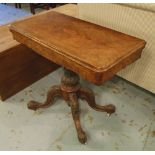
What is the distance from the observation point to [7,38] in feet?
4.14

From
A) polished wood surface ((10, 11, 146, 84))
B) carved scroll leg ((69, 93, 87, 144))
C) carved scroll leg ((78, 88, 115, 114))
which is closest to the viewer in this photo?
polished wood surface ((10, 11, 146, 84))

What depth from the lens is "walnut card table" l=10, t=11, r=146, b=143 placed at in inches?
29.9

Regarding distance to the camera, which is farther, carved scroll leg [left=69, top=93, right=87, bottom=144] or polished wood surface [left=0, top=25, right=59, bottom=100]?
polished wood surface [left=0, top=25, right=59, bottom=100]

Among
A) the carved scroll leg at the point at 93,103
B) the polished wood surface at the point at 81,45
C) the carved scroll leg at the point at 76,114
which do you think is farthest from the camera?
the carved scroll leg at the point at 93,103

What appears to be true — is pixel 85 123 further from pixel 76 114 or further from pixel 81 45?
pixel 81 45

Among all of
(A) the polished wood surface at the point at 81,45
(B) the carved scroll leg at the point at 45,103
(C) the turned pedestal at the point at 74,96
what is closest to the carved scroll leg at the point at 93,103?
(C) the turned pedestal at the point at 74,96

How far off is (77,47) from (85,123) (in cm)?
55

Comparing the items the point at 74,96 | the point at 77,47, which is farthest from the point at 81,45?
the point at 74,96

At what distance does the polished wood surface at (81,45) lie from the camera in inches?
29.7

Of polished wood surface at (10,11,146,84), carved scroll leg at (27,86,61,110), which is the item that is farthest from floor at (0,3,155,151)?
polished wood surface at (10,11,146,84)

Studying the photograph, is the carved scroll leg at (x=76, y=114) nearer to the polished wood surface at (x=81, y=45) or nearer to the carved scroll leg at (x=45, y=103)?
the carved scroll leg at (x=45, y=103)

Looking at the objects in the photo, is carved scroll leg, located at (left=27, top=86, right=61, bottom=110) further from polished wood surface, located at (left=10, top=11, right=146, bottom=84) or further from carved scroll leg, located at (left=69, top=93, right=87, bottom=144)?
polished wood surface, located at (left=10, top=11, right=146, bottom=84)

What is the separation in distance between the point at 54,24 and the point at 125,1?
364 millimetres

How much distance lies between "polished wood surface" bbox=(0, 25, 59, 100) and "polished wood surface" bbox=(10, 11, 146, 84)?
0.22 meters
